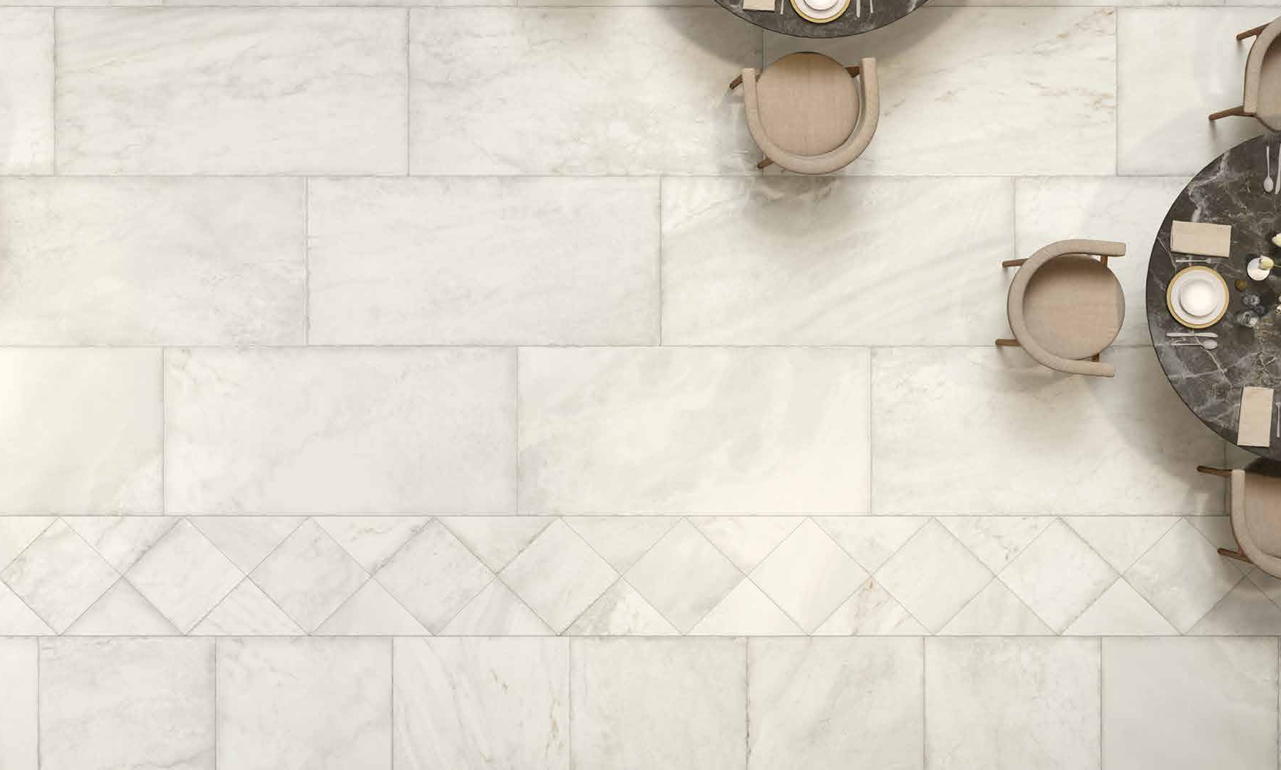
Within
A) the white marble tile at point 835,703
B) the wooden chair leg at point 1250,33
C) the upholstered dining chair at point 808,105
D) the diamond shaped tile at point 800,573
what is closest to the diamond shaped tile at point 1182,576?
the white marble tile at point 835,703

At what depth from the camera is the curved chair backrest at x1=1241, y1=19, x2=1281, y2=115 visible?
10.0 feet

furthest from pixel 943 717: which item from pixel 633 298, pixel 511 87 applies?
pixel 511 87

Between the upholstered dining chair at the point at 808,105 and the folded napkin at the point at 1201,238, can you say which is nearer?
the folded napkin at the point at 1201,238

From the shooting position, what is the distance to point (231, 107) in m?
3.38

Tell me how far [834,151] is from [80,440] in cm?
301

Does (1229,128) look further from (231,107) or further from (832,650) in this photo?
(231,107)

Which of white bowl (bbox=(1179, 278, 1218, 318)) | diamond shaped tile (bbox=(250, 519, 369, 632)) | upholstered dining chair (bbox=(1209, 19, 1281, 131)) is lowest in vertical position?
diamond shaped tile (bbox=(250, 519, 369, 632))

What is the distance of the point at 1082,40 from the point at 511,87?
7.28 ft

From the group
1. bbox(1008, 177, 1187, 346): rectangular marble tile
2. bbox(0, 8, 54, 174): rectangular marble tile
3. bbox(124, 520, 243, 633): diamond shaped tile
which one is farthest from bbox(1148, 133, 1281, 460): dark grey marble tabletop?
bbox(0, 8, 54, 174): rectangular marble tile

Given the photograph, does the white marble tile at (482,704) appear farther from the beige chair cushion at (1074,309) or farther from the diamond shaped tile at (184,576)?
the beige chair cushion at (1074,309)

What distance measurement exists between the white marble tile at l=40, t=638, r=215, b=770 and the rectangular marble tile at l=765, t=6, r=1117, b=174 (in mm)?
3257

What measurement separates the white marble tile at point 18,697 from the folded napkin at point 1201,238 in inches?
174

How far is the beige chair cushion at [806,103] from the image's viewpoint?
3.20 m

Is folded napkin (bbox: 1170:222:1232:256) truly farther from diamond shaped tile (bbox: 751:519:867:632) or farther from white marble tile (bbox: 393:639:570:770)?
white marble tile (bbox: 393:639:570:770)
